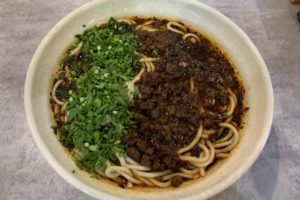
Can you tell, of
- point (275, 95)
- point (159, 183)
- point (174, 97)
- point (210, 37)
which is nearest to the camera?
point (159, 183)

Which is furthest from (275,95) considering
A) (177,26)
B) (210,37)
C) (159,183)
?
(159,183)

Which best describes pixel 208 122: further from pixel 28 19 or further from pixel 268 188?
pixel 28 19

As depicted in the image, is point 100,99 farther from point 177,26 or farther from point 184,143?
point 177,26

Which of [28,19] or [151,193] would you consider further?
[28,19]

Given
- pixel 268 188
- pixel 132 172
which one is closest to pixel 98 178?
pixel 132 172

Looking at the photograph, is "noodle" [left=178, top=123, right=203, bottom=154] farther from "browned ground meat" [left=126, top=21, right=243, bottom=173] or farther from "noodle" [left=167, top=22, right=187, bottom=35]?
"noodle" [left=167, top=22, right=187, bottom=35]

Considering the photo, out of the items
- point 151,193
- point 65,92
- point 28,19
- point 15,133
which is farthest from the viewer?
→ point 28,19

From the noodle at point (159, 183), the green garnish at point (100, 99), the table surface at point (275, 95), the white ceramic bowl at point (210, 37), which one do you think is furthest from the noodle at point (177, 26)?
the noodle at point (159, 183)
